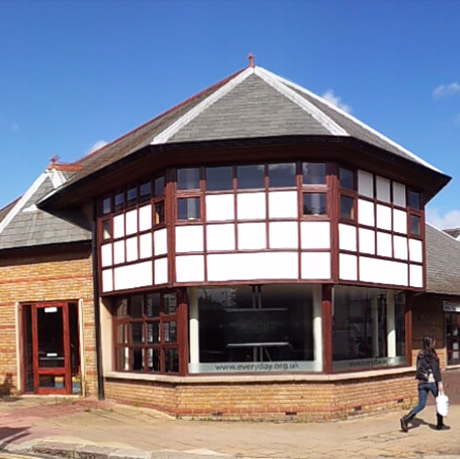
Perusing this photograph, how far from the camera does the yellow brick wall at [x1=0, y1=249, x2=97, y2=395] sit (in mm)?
18141

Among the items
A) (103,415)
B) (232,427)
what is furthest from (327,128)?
(103,415)

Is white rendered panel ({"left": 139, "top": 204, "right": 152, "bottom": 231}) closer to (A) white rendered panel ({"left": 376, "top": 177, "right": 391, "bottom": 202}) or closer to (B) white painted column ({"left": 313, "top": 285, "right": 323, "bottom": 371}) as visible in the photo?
(B) white painted column ({"left": 313, "top": 285, "right": 323, "bottom": 371})

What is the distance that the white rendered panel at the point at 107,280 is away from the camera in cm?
1742

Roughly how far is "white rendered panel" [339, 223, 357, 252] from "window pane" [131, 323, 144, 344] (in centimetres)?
495

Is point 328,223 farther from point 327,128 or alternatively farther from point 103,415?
point 103,415

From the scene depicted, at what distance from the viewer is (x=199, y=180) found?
15.1 metres

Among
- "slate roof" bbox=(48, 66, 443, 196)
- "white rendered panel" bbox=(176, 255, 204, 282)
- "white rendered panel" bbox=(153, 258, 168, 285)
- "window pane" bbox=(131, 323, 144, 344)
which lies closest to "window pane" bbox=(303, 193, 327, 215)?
"slate roof" bbox=(48, 66, 443, 196)

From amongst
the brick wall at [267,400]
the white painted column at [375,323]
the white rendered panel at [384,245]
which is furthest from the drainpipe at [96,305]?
the white rendered panel at [384,245]

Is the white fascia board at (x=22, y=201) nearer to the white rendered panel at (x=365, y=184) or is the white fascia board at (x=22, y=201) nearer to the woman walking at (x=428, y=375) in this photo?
the white rendered panel at (x=365, y=184)

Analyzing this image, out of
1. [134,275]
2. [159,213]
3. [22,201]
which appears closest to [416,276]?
[159,213]

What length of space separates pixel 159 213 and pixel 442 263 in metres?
12.3

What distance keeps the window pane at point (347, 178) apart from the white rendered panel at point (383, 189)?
99 cm

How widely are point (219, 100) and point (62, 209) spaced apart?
5701 millimetres

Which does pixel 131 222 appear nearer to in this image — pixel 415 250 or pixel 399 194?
pixel 399 194
